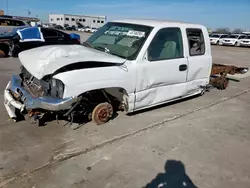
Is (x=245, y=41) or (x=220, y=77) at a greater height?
(x=245, y=41)

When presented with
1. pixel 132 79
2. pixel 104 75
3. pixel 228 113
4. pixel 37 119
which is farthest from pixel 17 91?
pixel 228 113

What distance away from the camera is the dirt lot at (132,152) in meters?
2.99

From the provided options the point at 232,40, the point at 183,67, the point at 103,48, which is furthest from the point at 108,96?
the point at 232,40

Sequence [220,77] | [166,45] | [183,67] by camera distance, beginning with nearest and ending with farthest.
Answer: [166,45]
[183,67]
[220,77]

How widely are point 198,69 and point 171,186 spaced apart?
3.29 meters

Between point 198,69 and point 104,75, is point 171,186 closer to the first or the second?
point 104,75

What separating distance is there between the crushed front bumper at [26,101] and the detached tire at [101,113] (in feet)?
2.19

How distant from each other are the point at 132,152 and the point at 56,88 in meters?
1.45

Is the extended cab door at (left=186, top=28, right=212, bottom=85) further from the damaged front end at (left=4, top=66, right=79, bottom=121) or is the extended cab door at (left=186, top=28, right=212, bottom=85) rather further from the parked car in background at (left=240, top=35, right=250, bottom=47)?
the parked car in background at (left=240, top=35, right=250, bottom=47)

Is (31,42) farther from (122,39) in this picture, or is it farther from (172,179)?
(172,179)

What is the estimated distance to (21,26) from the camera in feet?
44.4

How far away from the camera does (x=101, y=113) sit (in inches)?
169

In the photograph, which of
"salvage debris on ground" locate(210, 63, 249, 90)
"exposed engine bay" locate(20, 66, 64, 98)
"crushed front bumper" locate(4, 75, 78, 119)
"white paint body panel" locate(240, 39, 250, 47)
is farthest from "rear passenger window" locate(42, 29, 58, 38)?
"white paint body panel" locate(240, 39, 250, 47)

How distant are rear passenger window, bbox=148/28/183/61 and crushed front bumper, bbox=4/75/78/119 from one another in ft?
5.78
